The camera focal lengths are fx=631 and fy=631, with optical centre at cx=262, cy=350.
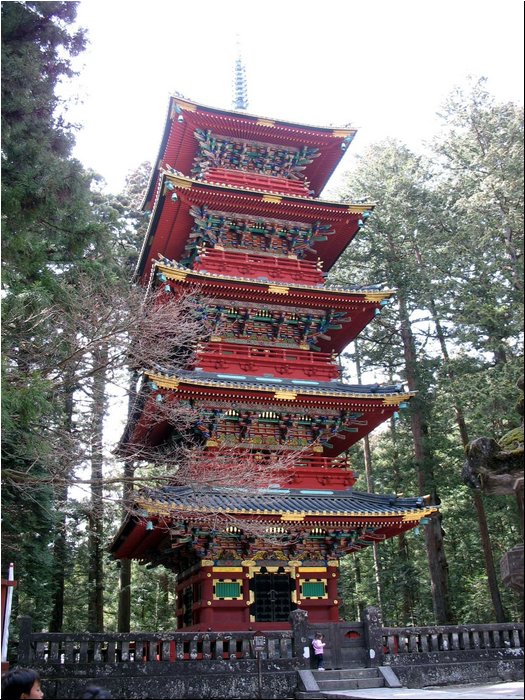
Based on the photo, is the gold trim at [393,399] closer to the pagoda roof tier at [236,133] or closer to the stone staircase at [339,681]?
the stone staircase at [339,681]

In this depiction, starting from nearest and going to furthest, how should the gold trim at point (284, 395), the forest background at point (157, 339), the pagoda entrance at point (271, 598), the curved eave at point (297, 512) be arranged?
the forest background at point (157, 339) → the curved eave at point (297, 512) → the pagoda entrance at point (271, 598) → the gold trim at point (284, 395)

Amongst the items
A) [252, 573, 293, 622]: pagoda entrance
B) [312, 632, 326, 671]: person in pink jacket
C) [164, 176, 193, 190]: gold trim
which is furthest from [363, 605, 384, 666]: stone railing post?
[164, 176, 193, 190]: gold trim

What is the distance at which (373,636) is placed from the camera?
12.1 m

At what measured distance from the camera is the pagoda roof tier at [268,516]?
12.5 metres

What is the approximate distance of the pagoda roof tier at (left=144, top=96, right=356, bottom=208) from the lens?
56.4 ft

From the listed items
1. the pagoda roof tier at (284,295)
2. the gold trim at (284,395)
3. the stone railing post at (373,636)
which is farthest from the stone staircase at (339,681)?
the pagoda roof tier at (284,295)

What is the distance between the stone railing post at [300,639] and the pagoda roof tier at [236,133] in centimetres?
1275

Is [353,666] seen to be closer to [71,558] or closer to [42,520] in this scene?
[42,520]

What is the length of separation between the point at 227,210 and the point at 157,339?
6.14m

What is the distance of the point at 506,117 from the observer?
18.1m

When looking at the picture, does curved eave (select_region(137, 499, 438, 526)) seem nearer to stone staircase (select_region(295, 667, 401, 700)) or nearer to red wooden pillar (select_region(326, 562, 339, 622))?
red wooden pillar (select_region(326, 562, 339, 622))

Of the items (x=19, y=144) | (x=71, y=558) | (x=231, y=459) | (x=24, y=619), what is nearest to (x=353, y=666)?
(x=231, y=459)

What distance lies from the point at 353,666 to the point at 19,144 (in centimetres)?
1075

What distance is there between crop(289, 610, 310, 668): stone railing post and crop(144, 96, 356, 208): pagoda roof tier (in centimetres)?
1275
